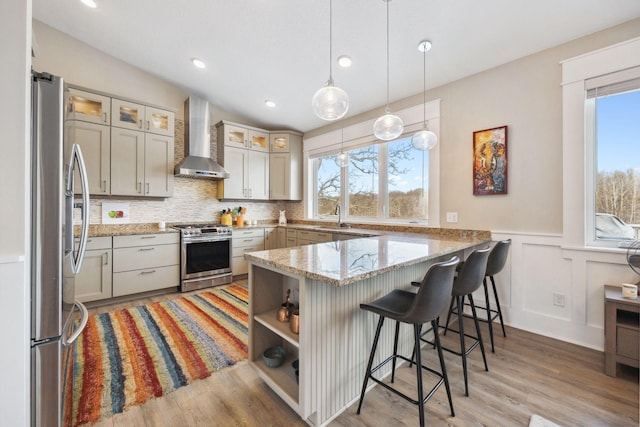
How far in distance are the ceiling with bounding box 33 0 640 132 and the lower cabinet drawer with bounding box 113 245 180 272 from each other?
2.56m

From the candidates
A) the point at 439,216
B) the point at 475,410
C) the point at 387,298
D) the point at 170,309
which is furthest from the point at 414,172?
the point at 170,309

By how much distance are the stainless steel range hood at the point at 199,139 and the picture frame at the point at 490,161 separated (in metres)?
3.53

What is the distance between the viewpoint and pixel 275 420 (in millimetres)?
1478

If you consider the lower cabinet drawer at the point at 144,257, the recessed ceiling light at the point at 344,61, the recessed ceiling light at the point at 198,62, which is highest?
the recessed ceiling light at the point at 198,62

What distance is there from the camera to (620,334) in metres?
1.84

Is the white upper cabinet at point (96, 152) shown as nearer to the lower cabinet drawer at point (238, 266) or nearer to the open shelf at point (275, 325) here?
the lower cabinet drawer at point (238, 266)

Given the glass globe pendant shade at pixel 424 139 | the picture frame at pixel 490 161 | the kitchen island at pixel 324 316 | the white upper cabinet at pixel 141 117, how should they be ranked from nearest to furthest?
the kitchen island at pixel 324 316
the glass globe pendant shade at pixel 424 139
the picture frame at pixel 490 161
the white upper cabinet at pixel 141 117

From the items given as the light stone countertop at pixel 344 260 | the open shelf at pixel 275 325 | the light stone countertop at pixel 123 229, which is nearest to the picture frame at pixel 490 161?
the light stone countertop at pixel 344 260

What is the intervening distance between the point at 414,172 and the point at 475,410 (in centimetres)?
263

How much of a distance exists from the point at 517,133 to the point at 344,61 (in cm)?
196

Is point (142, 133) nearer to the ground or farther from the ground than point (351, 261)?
farther from the ground

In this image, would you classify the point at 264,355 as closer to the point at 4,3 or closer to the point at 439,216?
the point at 4,3

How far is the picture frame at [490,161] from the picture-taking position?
265 centimetres

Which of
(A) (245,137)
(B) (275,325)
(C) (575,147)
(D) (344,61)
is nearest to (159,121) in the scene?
(A) (245,137)
